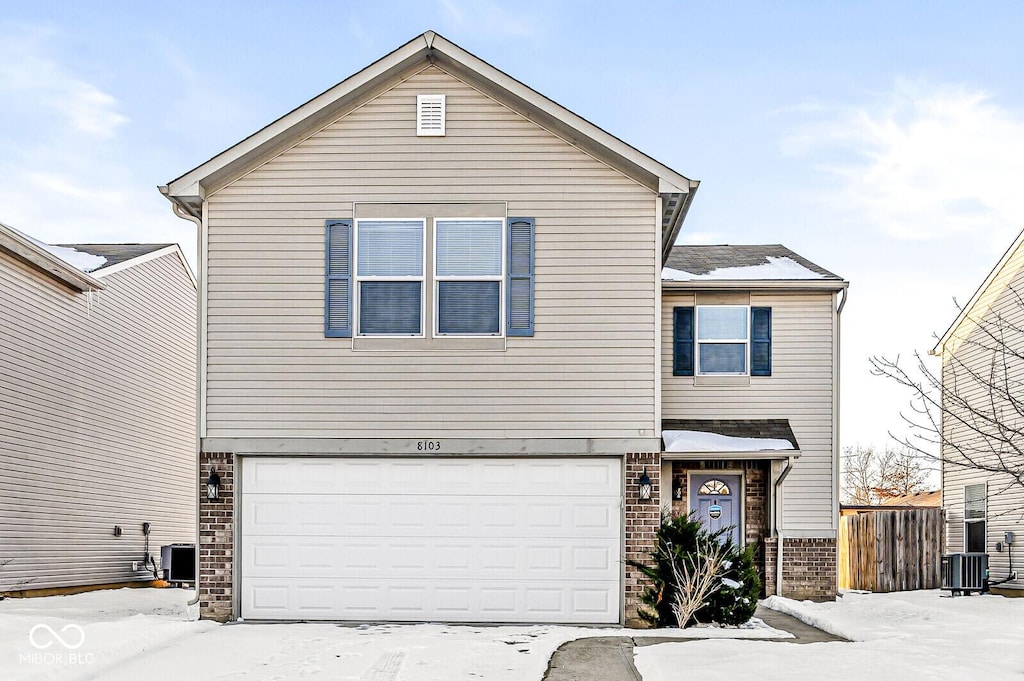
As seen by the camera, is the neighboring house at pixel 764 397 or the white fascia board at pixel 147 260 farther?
the white fascia board at pixel 147 260

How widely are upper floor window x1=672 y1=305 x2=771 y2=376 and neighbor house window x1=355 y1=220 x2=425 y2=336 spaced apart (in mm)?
5670

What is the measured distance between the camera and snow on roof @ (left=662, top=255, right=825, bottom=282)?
60.0ft

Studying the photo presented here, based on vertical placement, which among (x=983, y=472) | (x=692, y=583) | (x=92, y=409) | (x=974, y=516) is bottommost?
(x=692, y=583)

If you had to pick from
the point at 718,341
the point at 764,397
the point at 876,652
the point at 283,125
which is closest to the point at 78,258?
the point at 283,125

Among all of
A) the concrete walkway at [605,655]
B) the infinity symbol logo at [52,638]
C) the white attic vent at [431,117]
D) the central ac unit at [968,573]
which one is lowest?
the central ac unit at [968,573]

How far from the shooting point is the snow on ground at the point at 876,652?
10.1m

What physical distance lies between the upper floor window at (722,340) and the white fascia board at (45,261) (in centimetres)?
973

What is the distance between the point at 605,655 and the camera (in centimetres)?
1151

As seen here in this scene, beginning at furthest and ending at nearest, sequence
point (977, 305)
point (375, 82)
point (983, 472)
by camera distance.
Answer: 1. point (977, 305)
2. point (983, 472)
3. point (375, 82)

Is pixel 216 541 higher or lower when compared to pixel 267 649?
higher

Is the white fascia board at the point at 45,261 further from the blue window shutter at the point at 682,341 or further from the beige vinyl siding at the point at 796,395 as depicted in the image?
the blue window shutter at the point at 682,341

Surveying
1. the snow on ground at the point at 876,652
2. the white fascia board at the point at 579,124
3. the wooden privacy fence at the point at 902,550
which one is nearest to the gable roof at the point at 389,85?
the white fascia board at the point at 579,124

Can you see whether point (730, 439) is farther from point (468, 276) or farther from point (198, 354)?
point (198, 354)

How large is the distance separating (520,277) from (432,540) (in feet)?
11.4
